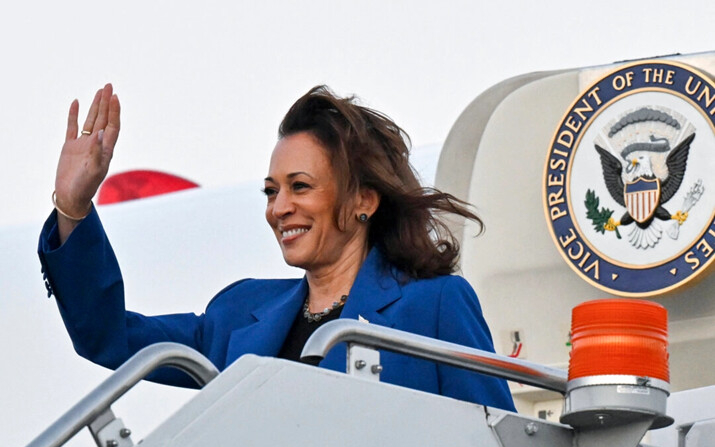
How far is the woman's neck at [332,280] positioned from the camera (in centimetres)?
428

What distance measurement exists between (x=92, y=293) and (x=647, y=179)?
2.66 metres

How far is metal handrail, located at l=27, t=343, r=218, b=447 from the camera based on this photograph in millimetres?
3172

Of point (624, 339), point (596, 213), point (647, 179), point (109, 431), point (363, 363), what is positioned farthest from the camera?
point (596, 213)

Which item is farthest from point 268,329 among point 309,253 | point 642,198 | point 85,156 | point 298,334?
point 642,198

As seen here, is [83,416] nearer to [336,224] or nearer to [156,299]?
[336,224]

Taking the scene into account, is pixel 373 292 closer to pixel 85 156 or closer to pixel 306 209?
pixel 306 209

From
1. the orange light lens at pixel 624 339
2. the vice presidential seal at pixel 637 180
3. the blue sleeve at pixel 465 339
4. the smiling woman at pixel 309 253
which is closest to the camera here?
the orange light lens at pixel 624 339

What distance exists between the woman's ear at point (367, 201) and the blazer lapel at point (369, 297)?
0.15 m

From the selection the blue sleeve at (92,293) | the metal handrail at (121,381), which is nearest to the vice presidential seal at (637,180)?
the blue sleeve at (92,293)

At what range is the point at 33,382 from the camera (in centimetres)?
999

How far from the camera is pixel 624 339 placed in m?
3.66

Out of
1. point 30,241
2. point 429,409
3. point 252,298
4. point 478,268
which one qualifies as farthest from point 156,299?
point 429,409

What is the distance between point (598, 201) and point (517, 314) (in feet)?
1.88

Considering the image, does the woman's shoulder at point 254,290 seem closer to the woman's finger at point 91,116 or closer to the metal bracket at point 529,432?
the woman's finger at point 91,116
